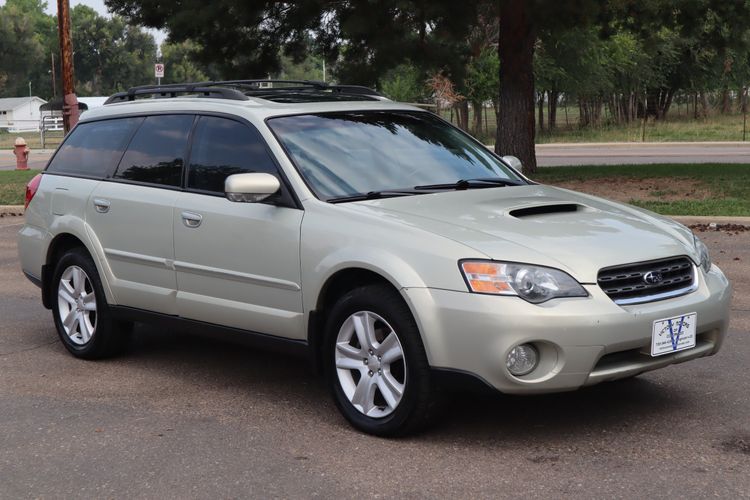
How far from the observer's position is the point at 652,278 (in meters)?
5.19

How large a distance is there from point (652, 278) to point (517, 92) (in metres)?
14.7

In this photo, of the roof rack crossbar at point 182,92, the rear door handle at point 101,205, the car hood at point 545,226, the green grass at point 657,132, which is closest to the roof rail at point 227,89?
the roof rack crossbar at point 182,92

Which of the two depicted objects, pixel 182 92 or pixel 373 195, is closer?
pixel 373 195

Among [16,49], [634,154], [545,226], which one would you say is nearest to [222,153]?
[545,226]

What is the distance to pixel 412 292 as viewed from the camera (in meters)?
5.07

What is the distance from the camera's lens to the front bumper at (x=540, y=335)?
15.9 feet

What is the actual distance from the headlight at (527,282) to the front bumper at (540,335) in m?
0.04

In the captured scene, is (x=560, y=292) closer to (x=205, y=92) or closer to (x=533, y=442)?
(x=533, y=442)

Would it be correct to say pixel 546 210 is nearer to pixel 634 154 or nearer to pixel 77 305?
pixel 77 305

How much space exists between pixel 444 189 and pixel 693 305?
1.50m

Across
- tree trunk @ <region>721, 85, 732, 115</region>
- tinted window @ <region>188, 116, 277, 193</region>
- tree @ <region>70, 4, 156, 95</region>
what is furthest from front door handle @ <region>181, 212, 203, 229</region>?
tree @ <region>70, 4, 156, 95</region>

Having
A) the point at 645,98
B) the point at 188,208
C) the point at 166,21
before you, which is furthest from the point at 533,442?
the point at 645,98

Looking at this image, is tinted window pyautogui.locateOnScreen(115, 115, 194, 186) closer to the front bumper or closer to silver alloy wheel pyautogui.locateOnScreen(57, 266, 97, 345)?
silver alloy wheel pyautogui.locateOnScreen(57, 266, 97, 345)

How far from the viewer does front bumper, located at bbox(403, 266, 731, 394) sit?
4.86 m
